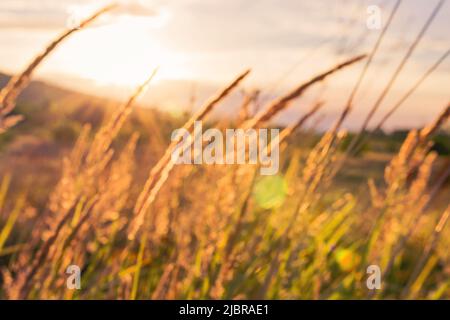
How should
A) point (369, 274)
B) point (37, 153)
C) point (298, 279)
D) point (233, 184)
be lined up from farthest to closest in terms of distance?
point (37, 153) < point (298, 279) < point (369, 274) < point (233, 184)

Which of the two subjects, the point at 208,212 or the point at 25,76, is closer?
the point at 25,76

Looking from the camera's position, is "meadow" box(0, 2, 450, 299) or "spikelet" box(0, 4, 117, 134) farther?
"meadow" box(0, 2, 450, 299)

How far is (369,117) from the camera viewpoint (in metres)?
1.33

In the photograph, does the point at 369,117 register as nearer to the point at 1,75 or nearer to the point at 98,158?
the point at 98,158

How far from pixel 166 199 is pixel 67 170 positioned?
33 centimetres

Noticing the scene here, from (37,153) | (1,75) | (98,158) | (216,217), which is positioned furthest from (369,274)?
(37,153)

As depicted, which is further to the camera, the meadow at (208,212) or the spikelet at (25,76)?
the meadow at (208,212)
